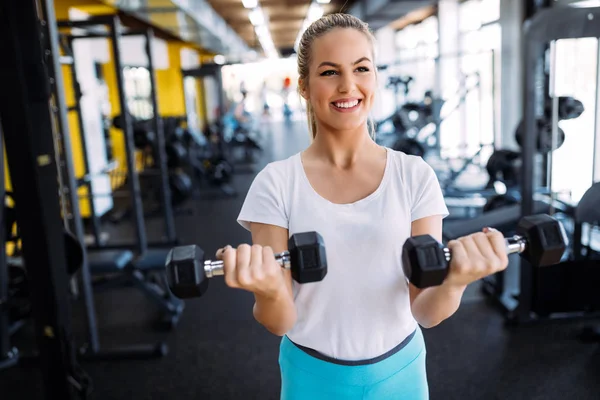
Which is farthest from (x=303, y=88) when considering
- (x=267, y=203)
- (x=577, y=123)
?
(x=577, y=123)

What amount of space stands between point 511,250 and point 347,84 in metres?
0.30

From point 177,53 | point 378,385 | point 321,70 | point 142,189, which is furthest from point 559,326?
point 177,53

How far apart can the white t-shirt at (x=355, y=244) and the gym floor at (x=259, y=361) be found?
1.28 metres

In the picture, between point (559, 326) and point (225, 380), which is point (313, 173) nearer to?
point (225, 380)

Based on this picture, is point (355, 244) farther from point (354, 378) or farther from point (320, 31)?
point (320, 31)

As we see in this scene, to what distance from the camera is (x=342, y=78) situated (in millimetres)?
723

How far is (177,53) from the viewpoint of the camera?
10.4 m

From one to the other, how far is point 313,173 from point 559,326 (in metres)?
2.03

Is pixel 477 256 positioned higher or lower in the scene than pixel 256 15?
lower

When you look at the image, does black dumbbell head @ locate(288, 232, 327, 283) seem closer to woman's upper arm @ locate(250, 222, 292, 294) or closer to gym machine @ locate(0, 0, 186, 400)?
woman's upper arm @ locate(250, 222, 292, 294)

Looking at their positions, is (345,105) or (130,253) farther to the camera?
(130,253)

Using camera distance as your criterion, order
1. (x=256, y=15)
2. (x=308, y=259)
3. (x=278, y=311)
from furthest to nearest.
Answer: (x=256, y=15) < (x=278, y=311) < (x=308, y=259)

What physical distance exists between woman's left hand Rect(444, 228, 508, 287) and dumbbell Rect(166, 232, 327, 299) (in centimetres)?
15

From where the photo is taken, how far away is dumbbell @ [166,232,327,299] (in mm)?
597
